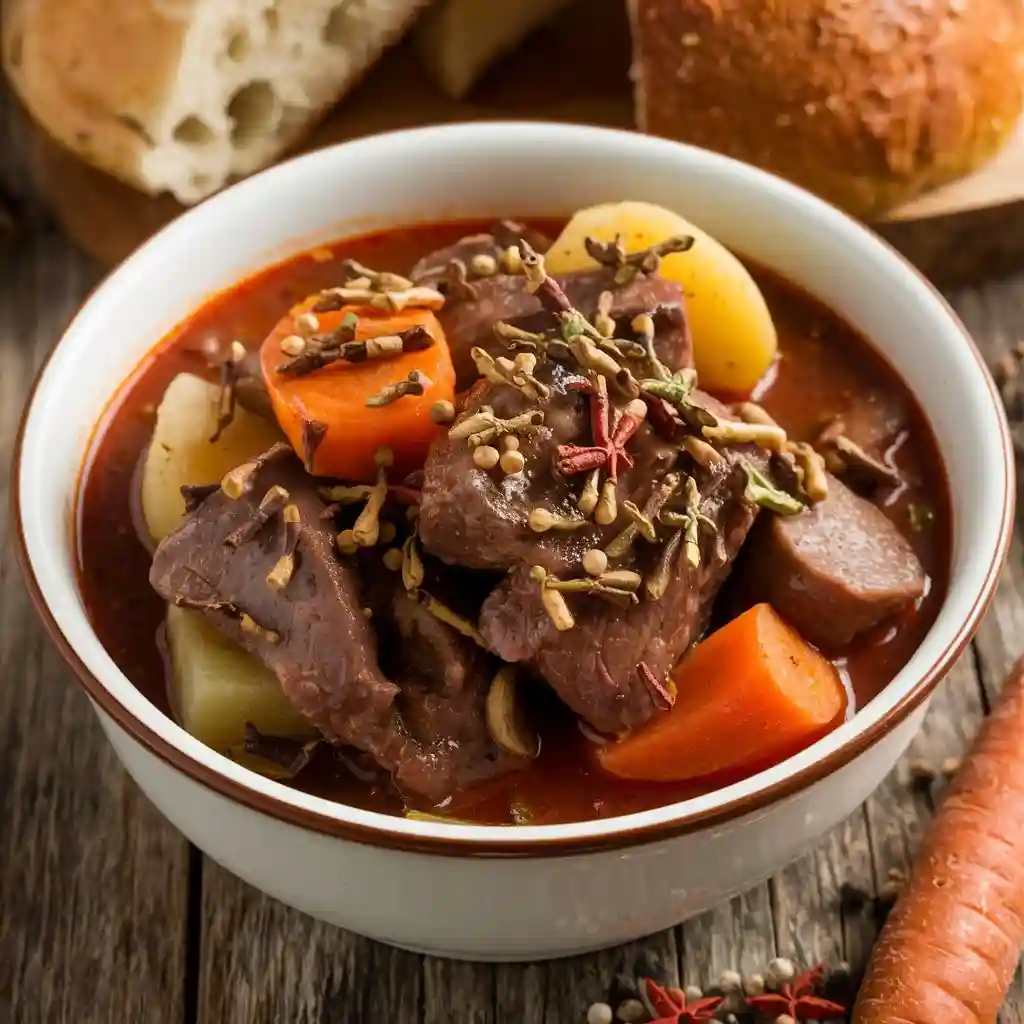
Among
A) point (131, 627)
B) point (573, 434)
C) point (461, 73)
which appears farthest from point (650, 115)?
point (131, 627)

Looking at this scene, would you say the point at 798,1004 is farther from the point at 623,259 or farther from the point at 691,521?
the point at 623,259

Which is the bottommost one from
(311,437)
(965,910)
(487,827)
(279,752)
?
(965,910)

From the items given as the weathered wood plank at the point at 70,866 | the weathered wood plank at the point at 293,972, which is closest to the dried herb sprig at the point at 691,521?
the weathered wood plank at the point at 293,972

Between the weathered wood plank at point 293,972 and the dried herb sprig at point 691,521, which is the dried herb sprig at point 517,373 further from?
the weathered wood plank at point 293,972

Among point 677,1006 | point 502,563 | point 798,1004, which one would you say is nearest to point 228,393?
point 502,563

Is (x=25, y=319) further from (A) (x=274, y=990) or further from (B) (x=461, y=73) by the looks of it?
(A) (x=274, y=990)

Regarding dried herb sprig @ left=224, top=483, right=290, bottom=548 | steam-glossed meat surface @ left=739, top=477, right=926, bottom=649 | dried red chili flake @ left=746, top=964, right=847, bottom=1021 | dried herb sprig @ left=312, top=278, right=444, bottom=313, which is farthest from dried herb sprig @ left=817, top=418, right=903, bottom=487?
dried herb sprig @ left=224, top=483, right=290, bottom=548

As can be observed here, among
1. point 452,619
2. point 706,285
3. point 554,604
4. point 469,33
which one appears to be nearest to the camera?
point 554,604
